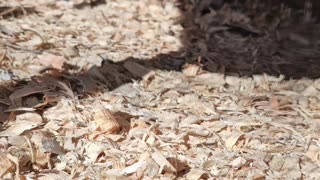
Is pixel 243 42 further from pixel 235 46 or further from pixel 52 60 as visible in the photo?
pixel 52 60

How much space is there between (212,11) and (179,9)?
0.27 metres

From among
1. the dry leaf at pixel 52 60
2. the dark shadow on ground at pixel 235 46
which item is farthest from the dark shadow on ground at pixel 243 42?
the dry leaf at pixel 52 60

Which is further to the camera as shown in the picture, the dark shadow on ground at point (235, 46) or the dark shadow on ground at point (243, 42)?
the dark shadow on ground at point (243, 42)

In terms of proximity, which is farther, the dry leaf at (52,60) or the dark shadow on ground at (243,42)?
the dark shadow on ground at (243,42)

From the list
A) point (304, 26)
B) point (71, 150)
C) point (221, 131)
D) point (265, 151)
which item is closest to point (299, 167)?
point (265, 151)

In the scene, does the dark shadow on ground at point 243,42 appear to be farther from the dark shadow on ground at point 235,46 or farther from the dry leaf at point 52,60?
the dry leaf at point 52,60

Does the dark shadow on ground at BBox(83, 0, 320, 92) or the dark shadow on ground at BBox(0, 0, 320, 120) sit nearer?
the dark shadow on ground at BBox(0, 0, 320, 120)

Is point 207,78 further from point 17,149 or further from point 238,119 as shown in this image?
point 17,149

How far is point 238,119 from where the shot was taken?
281 cm

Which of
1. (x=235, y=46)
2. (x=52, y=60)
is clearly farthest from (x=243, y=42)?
(x=52, y=60)

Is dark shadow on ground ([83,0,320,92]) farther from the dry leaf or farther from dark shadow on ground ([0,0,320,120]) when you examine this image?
the dry leaf

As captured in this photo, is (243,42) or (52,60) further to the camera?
(243,42)

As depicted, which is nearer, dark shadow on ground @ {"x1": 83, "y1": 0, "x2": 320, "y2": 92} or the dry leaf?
the dry leaf

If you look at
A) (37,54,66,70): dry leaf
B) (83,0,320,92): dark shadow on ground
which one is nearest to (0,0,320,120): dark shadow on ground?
(83,0,320,92): dark shadow on ground
